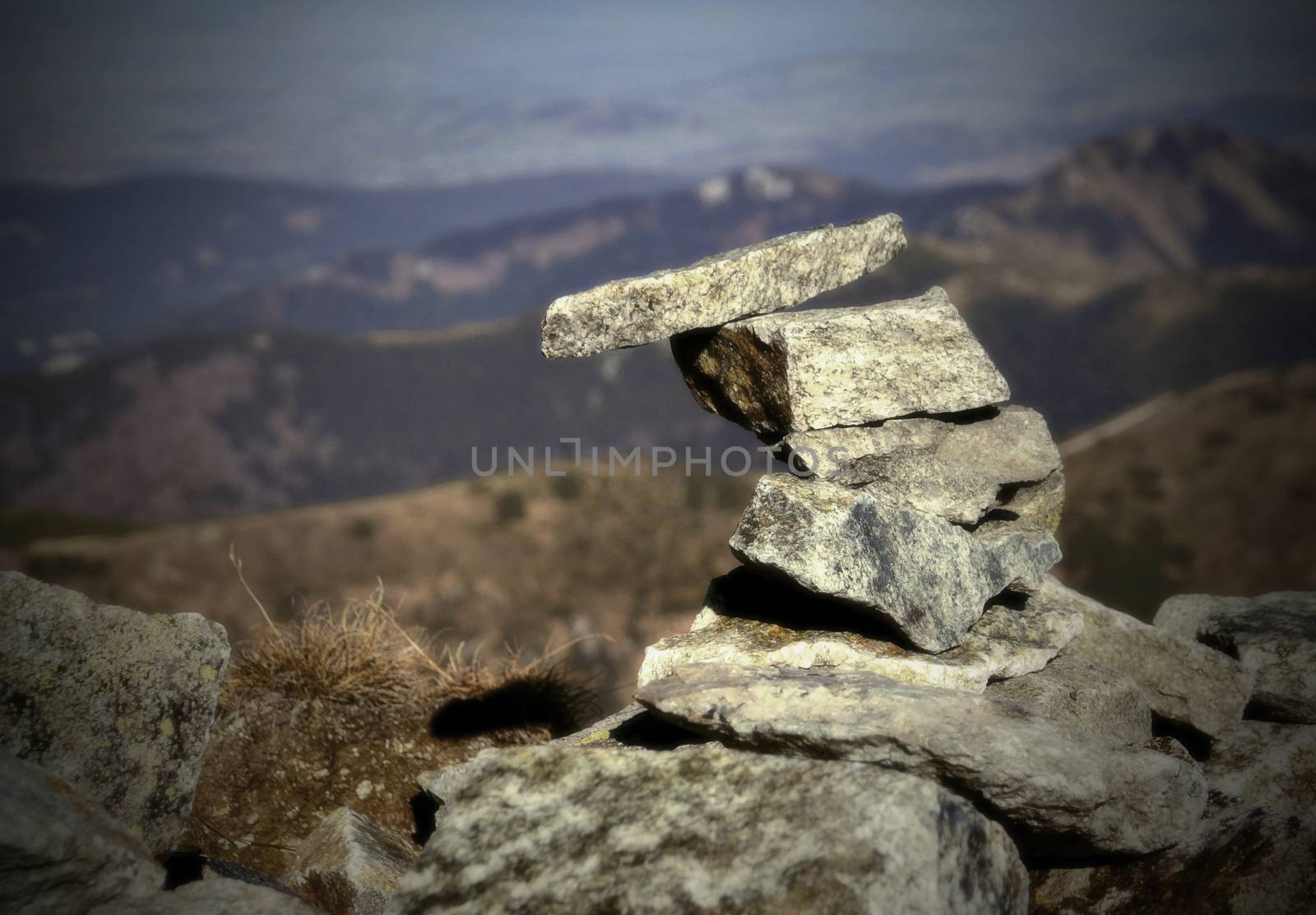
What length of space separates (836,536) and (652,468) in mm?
52846

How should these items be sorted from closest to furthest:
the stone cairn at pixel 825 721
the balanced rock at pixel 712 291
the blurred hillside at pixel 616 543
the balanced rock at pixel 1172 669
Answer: the stone cairn at pixel 825 721
the balanced rock at pixel 712 291
the balanced rock at pixel 1172 669
the blurred hillside at pixel 616 543

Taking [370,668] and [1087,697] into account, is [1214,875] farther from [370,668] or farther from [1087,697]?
[370,668]

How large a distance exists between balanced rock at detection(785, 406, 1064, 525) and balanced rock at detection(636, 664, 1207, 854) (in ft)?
8.13

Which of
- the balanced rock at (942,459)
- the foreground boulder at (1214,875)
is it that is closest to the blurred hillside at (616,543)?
the balanced rock at (942,459)

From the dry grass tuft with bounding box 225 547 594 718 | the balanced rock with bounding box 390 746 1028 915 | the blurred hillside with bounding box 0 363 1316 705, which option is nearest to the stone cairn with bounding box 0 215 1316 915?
the balanced rock with bounding box 390 746 1028 915

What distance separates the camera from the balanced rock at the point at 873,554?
7.20 m

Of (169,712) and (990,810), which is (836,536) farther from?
(169,712)

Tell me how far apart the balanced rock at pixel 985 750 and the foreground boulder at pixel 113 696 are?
4037 mm

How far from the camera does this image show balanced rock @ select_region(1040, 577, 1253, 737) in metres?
8.98

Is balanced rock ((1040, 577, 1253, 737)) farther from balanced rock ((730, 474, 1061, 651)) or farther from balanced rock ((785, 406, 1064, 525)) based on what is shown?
balanced rock ((730, 474, 1061, 651))

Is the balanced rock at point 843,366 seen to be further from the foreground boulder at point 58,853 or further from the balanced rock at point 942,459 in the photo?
the foreground boulder at point 58,853

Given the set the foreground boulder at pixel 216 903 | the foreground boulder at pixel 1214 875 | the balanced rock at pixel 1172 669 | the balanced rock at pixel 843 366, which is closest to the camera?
the foreground boulder at pixel 216 903

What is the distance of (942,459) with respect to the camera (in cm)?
911

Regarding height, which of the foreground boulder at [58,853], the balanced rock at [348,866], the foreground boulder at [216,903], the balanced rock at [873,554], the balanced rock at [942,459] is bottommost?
the balanced rock at [348,866]
